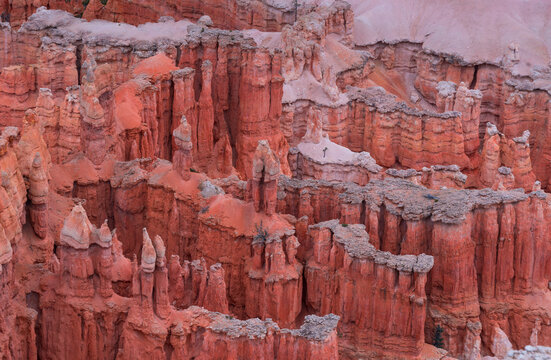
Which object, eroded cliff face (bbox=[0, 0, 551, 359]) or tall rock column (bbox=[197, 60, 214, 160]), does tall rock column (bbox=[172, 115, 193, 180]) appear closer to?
eroded cliff face (bbox=[0, 0, 551, 359])

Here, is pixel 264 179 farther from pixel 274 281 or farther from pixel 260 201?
pixel 274 281

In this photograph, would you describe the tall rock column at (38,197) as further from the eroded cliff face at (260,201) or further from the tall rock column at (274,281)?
the tall rock column at (274,281)

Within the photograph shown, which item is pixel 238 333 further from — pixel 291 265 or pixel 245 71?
pixel 245 71

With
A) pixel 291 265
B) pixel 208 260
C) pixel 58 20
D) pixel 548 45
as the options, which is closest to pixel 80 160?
pixel 208 260

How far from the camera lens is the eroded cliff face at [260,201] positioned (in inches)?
1588

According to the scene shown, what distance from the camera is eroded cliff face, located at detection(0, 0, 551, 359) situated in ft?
132

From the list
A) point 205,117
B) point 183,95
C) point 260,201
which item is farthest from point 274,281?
point 205,117

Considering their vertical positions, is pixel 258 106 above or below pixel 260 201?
above

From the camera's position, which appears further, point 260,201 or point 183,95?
point 183,95

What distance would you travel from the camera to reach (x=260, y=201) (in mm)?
47594

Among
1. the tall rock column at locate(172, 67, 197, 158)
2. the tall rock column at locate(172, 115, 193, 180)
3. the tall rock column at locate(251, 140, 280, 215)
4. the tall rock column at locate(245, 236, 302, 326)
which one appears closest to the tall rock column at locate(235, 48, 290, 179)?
the tall rock column at locate(172, 67, 197, 158)

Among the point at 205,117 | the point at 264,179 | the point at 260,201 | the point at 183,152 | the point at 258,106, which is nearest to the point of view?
the point at 264,179

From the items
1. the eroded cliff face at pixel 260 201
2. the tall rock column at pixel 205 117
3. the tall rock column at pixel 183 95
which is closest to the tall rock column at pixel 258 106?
the eroded cliff face at pixel 260 201

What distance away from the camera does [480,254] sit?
4956cm
